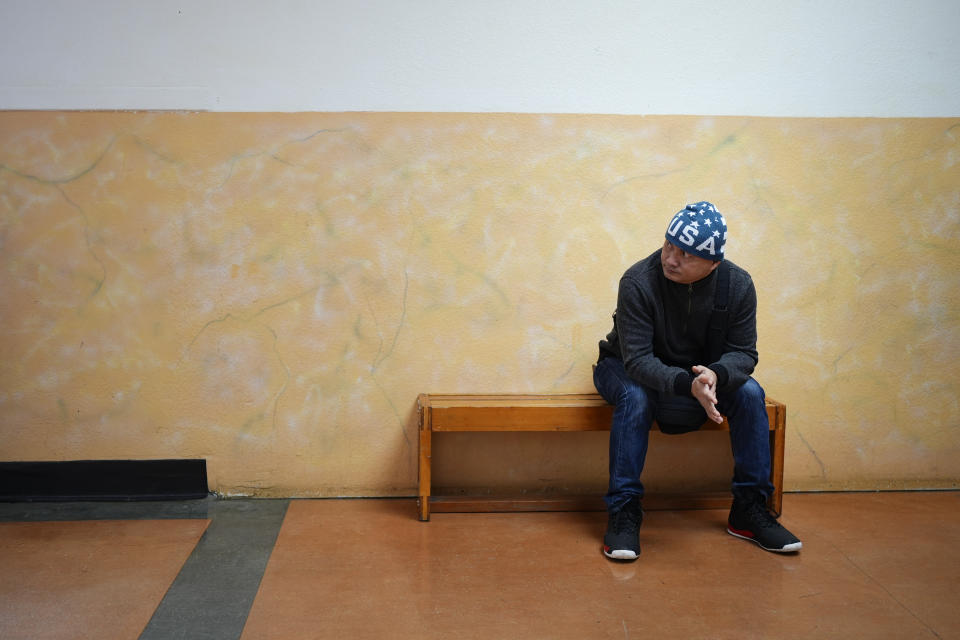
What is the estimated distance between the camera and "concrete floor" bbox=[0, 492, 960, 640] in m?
1.98

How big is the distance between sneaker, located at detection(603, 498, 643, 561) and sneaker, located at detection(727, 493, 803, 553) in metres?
0.33

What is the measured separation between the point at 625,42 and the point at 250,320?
65.2 inches

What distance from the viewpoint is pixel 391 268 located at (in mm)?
2797

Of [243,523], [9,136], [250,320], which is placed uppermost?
[9,136]

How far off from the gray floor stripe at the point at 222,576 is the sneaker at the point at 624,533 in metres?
1.04

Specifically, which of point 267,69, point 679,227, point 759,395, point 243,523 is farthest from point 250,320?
point 759,395

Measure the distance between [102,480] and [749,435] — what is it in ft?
7.40

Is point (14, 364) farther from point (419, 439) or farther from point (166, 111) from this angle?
point (419, 439)

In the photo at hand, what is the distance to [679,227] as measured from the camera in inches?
91.9

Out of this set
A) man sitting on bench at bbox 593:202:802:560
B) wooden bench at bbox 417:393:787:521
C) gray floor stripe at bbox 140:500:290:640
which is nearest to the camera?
gray floor stripe at bbox 140:500:290:640

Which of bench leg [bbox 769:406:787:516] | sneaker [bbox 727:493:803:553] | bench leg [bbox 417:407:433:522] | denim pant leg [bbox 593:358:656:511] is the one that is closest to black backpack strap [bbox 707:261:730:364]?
denim pant leg [bbox 593:358:656:511]

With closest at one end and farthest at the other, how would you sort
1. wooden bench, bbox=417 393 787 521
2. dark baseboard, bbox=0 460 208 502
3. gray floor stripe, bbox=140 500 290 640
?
gray floor stripe, bbox=140 500 290 640
wooden bench, bbox=417 393 787 521
dark baseboard, bbox=0 460 208 502

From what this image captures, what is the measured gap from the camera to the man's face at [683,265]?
2363 millimetres

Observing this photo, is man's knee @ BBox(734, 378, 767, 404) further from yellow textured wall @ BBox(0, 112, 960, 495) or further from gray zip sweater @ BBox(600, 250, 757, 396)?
yellow textured wall @ BBox(0, 112, 960, 495)
